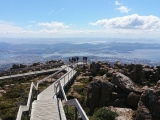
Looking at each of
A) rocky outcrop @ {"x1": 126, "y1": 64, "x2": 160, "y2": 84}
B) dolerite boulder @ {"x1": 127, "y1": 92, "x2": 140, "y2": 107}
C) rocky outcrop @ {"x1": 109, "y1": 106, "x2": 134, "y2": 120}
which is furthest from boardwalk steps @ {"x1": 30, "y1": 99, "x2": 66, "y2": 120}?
rocky outcrop @ {"x1": 126, "y1": 64, "x2": 160, "y2": 84}

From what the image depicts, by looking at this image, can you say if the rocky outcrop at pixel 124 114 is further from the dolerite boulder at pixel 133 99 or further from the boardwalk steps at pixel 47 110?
the boardwalk steps at pixel 47 110

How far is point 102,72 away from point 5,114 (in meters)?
25.1

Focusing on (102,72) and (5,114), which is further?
(102,72)

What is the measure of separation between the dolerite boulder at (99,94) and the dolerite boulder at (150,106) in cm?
626

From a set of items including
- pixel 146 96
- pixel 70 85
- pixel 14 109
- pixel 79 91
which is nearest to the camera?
pixel 146 96

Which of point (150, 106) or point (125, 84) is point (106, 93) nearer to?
point (125, 84)

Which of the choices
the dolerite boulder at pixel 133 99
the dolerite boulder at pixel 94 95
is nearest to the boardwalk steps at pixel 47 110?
the dolerite boulder at pixel 94 95

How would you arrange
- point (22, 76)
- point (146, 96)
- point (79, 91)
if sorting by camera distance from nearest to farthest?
point (146, 96), point (79, 91), point (22, 76)

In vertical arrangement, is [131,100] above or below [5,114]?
above

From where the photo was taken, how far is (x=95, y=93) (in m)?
25.2

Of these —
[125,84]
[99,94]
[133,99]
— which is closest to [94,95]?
[99,94]

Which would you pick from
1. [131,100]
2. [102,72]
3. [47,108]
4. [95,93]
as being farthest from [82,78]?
[47,108]

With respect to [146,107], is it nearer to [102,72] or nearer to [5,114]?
[5,114]

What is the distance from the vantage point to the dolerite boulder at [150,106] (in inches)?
680
